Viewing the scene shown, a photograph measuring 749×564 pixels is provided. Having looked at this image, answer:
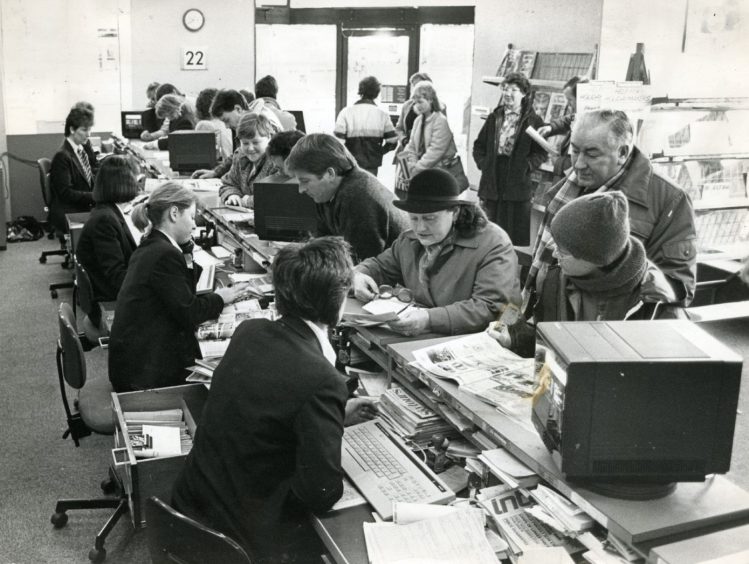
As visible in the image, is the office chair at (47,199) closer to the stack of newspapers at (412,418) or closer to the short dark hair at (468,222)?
the short dark hair at (468,222)

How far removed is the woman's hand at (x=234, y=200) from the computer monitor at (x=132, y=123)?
424 centimetres

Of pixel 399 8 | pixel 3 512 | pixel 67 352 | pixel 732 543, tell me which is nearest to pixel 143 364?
pixel 67 352

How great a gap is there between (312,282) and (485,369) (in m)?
0.62

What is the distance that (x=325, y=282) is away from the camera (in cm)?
230

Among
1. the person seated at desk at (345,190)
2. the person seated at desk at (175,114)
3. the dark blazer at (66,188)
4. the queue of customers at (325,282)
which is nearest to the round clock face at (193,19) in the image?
the person seated at desk at (175,114)

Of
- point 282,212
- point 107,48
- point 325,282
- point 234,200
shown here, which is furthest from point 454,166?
point 325,282

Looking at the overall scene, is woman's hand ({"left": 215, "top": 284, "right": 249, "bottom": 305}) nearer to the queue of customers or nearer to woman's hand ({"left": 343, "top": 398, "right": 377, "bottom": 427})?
the queue of customers

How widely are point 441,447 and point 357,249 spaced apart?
66.8 inches

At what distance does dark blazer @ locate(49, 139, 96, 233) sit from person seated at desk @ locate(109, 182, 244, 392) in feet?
13.7

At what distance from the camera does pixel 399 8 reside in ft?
33.3

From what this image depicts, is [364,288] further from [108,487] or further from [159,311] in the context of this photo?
[108,487]

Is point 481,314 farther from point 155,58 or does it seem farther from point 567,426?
point 155,58

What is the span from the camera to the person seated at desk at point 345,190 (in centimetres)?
393

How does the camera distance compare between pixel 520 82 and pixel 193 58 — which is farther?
pixel 193 58
